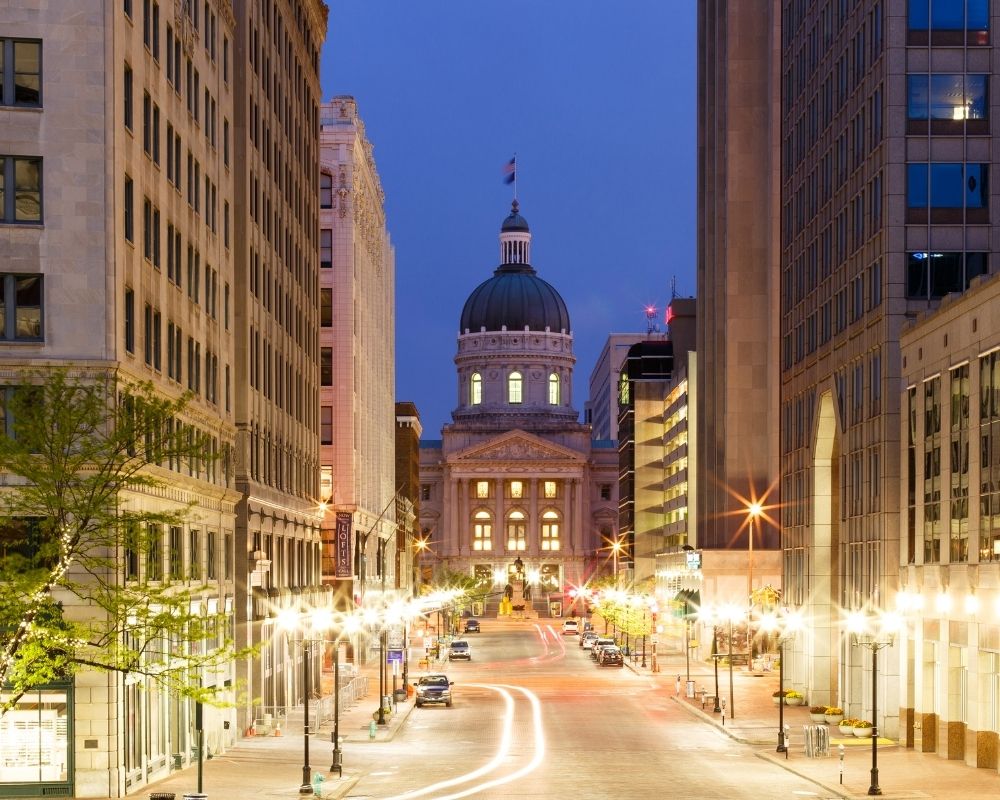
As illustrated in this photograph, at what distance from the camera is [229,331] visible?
70.5 metres

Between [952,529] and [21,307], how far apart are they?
1210 inches

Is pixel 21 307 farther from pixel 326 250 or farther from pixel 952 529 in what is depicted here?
pixel 326 250

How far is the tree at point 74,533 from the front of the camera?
4159cm

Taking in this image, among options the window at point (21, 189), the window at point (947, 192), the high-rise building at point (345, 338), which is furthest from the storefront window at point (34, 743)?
the high-rise building at point (345, 338)

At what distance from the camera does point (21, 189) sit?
4909cm

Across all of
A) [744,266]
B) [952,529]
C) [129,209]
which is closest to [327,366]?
[744,266]

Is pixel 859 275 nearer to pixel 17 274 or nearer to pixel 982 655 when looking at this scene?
pixel 982 655

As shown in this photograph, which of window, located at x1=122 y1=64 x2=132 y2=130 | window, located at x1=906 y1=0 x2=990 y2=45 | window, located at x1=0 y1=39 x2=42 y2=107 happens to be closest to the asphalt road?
window, located at x1=122 y1=64 x2=132 y2=130

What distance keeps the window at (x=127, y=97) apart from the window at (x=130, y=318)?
15.0ft

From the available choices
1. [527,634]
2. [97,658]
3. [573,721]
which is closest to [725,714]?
[573,721]

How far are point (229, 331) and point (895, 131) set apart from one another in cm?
2614

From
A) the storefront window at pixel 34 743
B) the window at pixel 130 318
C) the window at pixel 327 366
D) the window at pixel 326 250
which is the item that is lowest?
the storefront window at pixel 34 743

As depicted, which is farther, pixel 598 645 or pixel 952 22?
pixel 598 645

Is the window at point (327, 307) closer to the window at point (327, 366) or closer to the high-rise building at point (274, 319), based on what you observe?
the window at point (327, 366)
